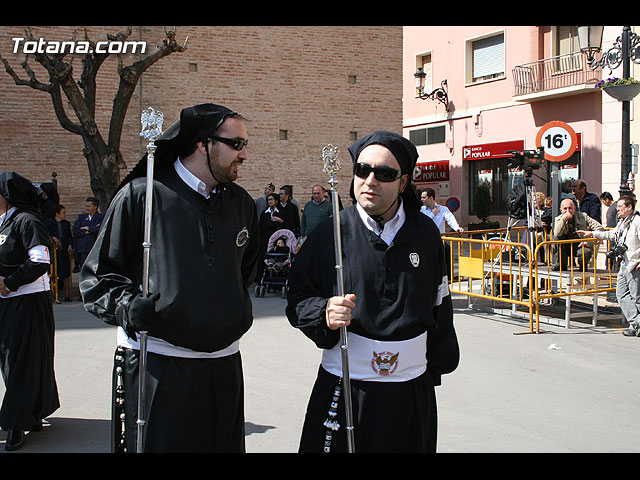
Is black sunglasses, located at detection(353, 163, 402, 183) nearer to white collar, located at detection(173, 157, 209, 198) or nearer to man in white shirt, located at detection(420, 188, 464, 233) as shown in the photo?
white collar, located at detection(173, 157, 209, 198)

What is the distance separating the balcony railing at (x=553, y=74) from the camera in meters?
24.5

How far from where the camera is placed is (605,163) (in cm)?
1980

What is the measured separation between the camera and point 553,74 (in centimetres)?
2583

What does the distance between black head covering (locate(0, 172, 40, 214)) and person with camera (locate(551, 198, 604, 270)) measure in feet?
24.7

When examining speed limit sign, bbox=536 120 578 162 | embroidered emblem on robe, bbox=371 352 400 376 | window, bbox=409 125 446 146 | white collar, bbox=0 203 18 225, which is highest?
window, bbox=409 125 446 146

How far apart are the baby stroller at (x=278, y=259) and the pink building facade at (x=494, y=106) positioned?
11923 mm

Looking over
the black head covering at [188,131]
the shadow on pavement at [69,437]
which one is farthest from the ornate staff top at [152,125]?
the shadow on pavement at [69,437]

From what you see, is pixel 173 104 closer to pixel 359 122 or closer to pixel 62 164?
pixel 62 164

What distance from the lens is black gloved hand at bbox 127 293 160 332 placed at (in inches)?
116

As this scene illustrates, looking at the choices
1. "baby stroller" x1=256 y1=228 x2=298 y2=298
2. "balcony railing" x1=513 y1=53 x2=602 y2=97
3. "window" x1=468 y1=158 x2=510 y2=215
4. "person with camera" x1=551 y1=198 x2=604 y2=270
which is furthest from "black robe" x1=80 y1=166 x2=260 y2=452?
"window" x1=468 y1=158 x2=510 y2=215

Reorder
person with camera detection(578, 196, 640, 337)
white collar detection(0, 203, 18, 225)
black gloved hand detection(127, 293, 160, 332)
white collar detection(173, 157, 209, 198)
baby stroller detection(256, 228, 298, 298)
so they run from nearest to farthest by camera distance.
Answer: black gloved hand detection(127, 293, 160, 332) → white collar detection(173, 157, 209, 198) → white collar detection(0, 203, 18, 225) → person with camera detection(578, 196, 640, 337) → baby stroller detection(256, 228, 298, 298)

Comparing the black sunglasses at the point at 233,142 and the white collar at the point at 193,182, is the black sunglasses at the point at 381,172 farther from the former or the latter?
the white collar at the point at 193,182

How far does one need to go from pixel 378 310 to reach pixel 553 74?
2496 centimetres
